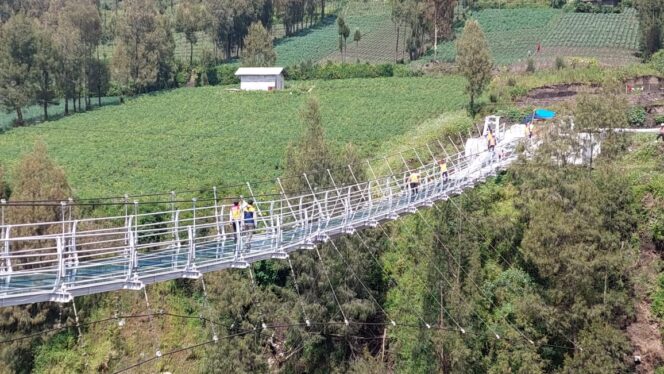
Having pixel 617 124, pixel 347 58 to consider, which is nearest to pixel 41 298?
pixel 617 124

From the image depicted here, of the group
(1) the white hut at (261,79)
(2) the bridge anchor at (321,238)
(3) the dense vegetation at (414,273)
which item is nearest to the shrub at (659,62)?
(3) the dense vegetation at (414,273)

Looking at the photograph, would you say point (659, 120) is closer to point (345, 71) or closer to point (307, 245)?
point (307, 245)

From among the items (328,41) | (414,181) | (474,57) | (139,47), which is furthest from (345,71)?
(414,181)

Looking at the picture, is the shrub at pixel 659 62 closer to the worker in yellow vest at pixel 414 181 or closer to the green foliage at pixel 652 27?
the green foliage at pixel 652 27

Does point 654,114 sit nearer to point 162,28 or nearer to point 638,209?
point 638,209

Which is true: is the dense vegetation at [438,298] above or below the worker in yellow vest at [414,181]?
below
